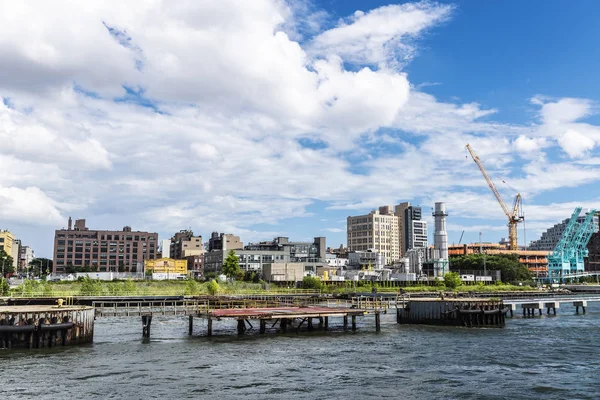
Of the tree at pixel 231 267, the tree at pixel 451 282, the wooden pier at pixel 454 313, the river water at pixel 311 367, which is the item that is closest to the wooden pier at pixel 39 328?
the river water at pixel 311 367

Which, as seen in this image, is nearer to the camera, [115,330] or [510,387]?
[510,387]

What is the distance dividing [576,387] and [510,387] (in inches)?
198

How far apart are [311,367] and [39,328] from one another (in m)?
28.4

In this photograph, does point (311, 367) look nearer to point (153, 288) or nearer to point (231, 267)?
point (153, 288)

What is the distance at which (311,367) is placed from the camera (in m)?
48.7

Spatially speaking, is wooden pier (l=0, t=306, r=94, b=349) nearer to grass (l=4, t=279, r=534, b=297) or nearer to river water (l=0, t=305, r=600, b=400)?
river water (l=0, t=305, r=600, b=400)

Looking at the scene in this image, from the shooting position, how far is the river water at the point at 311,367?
129 feet

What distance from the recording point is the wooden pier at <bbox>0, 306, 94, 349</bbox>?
56250mm

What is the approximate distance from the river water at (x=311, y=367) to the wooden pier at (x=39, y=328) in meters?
2.21

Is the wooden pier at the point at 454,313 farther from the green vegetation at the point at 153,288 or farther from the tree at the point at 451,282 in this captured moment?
the tree at the point at 451,282

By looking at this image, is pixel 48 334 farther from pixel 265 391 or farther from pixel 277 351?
pixel 265 391

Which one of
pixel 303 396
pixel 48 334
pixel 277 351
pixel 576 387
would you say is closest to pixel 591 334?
pixel 576 387

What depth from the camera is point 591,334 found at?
7656 cm

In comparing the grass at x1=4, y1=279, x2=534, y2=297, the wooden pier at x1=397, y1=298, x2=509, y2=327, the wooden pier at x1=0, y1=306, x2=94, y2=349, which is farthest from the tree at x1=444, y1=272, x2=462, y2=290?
the wooden pier at x1=0, y1=306, x2=94, y2=349
